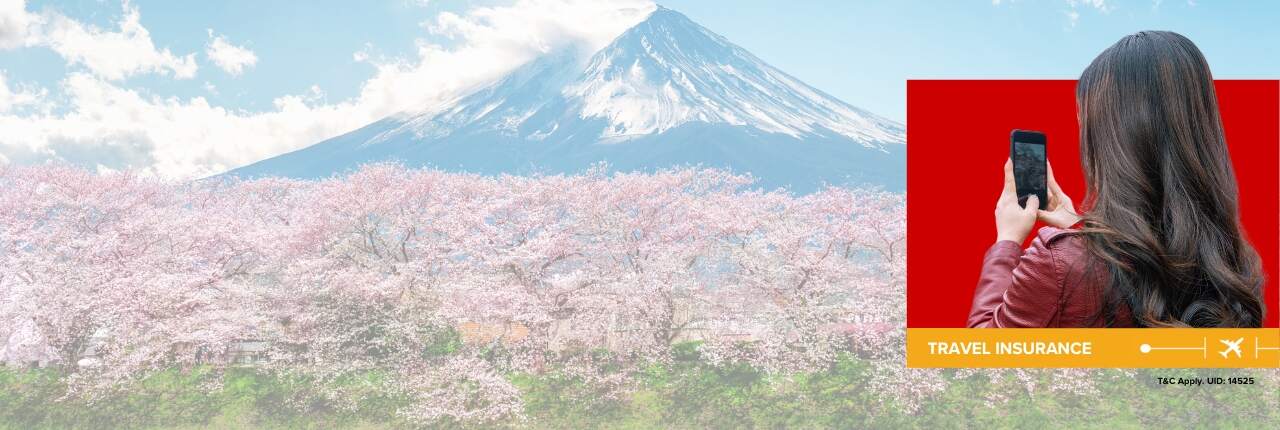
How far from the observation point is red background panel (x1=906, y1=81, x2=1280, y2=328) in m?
3.16

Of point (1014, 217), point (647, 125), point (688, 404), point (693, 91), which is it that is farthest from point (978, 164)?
point (693, 91)

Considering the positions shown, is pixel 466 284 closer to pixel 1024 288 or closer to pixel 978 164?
pixel 978 164

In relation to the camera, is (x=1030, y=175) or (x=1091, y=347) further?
(x=1091, y=347)

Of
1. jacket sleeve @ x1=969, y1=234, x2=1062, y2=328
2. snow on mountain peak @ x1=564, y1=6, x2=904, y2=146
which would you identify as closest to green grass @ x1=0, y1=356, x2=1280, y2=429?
snow on mountain peak @ x1=564, y1=6, x2=904, y2=146

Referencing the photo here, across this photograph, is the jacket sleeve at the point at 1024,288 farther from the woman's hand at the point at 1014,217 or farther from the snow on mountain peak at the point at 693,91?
the snow on mountain peak at the point at 693,91

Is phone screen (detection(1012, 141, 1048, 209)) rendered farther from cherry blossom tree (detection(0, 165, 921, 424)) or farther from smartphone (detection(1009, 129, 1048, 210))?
cherry blossom tree (detection(0, 165, 921, 424))

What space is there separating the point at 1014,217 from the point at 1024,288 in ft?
0.66

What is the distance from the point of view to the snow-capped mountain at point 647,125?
814cm

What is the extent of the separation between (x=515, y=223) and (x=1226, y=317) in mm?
6037

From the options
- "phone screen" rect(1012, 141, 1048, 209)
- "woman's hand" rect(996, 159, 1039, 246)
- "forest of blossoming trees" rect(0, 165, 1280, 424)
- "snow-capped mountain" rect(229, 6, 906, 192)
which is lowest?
"forest of blossoming trees" rect(0, 165, 1280, 424)

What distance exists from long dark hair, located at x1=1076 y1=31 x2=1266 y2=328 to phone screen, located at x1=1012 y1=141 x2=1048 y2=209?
20cm

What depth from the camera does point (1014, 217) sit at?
119 cm

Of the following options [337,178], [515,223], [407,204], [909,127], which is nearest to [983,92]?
[909,127]

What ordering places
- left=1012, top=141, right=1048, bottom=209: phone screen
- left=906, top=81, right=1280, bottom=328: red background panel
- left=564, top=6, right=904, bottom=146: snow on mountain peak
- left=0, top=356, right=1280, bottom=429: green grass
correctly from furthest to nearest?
left=564, top=6, right=904, bottom=146: snow on mountain peak, left=0, top=356, right=1280, bottom=429: green grass, left=906, top=81, right=1280, bottom=328: red background panel, left=1012, top=141, right=1048, bottom=209: phone screen
